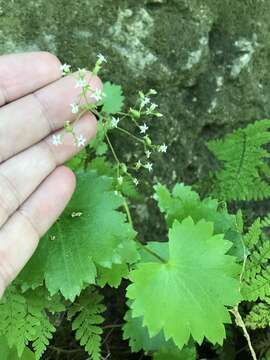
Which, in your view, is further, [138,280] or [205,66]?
[205,66]

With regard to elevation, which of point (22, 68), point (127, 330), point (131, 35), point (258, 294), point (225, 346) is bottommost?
point (225, 346)

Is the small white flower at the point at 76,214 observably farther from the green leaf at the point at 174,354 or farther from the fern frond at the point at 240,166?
the fern frond at the point at 240,166

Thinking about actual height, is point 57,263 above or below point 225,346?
above

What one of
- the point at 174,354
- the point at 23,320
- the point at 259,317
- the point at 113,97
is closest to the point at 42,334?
the point at 23,320

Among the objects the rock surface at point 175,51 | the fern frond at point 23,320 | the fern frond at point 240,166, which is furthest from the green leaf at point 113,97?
the fern frond at point 23,320

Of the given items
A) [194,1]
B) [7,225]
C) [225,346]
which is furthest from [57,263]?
[194,1]

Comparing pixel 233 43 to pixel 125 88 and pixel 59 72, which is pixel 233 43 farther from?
pixel 59 72

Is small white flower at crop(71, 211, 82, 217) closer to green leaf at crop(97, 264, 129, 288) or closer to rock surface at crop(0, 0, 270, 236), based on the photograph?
green leaf at crop(97, 264, 129, 288)
